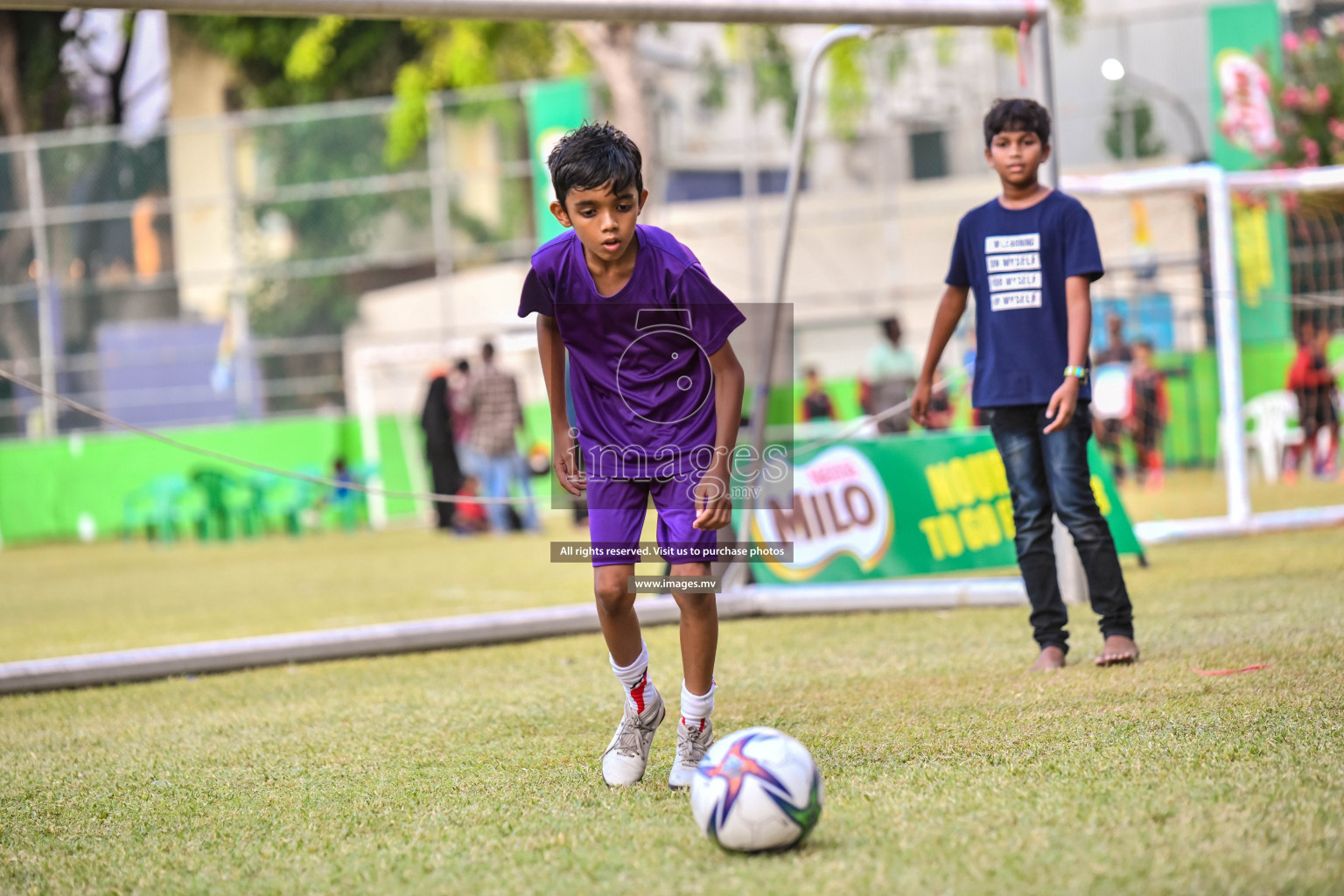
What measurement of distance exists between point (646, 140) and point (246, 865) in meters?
16.3

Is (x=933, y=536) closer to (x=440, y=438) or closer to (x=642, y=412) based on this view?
(x=642, y=412)

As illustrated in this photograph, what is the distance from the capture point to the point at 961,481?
7.28 m

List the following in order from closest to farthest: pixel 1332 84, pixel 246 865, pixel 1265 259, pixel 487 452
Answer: pixel 246 865 < pixel 487 452 < pixel 1265 259 < pixel 1332 84

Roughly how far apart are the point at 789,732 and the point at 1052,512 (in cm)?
150

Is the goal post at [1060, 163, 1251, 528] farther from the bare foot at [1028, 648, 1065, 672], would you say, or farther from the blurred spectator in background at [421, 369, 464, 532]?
the blurred spectator in background at [421, 369, 464, 532]

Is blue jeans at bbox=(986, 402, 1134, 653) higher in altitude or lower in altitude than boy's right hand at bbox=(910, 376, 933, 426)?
lower

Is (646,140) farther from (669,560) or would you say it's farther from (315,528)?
(669,560)

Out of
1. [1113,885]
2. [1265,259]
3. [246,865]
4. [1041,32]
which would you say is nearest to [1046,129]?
[1041,32]

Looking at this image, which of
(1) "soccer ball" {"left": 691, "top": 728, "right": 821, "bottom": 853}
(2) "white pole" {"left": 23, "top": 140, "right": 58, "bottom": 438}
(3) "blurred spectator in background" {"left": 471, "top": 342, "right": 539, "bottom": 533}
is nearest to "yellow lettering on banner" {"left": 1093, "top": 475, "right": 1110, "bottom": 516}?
(1) "soccer ball" {"left": 691, "top": 728, "right": 821, "bottom": 853}

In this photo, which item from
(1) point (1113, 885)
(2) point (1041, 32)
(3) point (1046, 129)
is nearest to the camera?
(1) point (1113, 885)

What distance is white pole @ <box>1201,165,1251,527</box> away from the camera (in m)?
9.42

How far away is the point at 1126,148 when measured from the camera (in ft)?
68.4

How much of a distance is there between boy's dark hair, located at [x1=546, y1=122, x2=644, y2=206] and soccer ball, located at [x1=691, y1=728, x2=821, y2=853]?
1353mm

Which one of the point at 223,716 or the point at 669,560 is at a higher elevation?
the point at 669,560
